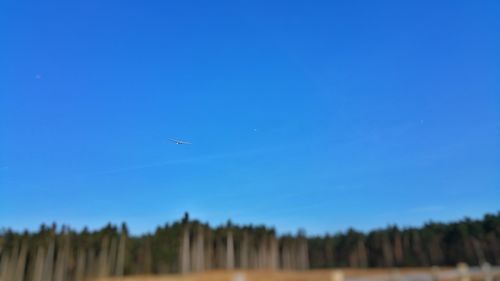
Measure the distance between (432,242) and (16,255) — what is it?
2442 inches

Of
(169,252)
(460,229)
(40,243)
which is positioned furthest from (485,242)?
(40,243)

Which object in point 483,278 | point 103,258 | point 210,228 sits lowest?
point 483,278

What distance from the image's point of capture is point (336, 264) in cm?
7094

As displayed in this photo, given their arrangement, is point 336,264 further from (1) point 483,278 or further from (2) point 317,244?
(1) point 483,278

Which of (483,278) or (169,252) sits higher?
(169,252)

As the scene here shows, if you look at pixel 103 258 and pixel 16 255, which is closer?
pixel 103 258

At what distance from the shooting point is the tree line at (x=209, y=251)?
6275 centimetres

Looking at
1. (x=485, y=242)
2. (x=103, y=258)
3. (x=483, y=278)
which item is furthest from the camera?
(x=485, y=242)

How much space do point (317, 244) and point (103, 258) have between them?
3799cm

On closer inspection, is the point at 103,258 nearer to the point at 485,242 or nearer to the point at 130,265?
the point at 130,265

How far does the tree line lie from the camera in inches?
2470

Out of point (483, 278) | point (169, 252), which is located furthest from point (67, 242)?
point (483, 278)

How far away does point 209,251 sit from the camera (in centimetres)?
6350

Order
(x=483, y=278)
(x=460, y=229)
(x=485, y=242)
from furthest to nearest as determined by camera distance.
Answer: (x=460, y=229), (x=485, y=242), (x=483, y=278)
